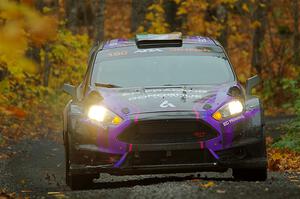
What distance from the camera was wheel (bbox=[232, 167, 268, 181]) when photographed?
9477 millimetres

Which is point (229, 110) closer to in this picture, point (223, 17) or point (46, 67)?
point (46, 67)

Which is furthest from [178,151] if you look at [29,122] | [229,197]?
[29,122]

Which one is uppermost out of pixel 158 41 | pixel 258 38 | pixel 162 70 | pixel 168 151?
pixel 258 38

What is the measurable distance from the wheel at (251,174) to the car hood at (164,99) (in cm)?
90

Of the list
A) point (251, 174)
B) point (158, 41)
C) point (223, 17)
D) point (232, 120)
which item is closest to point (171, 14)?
point (223, 17)

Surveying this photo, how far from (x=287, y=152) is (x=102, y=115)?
241 inches

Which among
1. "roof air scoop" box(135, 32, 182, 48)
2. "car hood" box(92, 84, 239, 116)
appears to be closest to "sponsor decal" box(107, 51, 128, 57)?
"roof air scoop" box(135, 32, 182, 48)

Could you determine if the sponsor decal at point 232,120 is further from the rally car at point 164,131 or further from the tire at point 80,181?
the tire at point 80,181

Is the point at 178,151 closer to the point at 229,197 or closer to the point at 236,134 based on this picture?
the point at 236,134

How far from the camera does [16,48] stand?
198 inches

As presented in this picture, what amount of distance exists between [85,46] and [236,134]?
20.1 meters

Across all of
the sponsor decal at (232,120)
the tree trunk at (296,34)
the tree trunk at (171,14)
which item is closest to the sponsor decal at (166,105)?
the sponsor decal at (232,120)

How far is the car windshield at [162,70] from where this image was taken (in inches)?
404

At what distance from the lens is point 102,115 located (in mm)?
9156
